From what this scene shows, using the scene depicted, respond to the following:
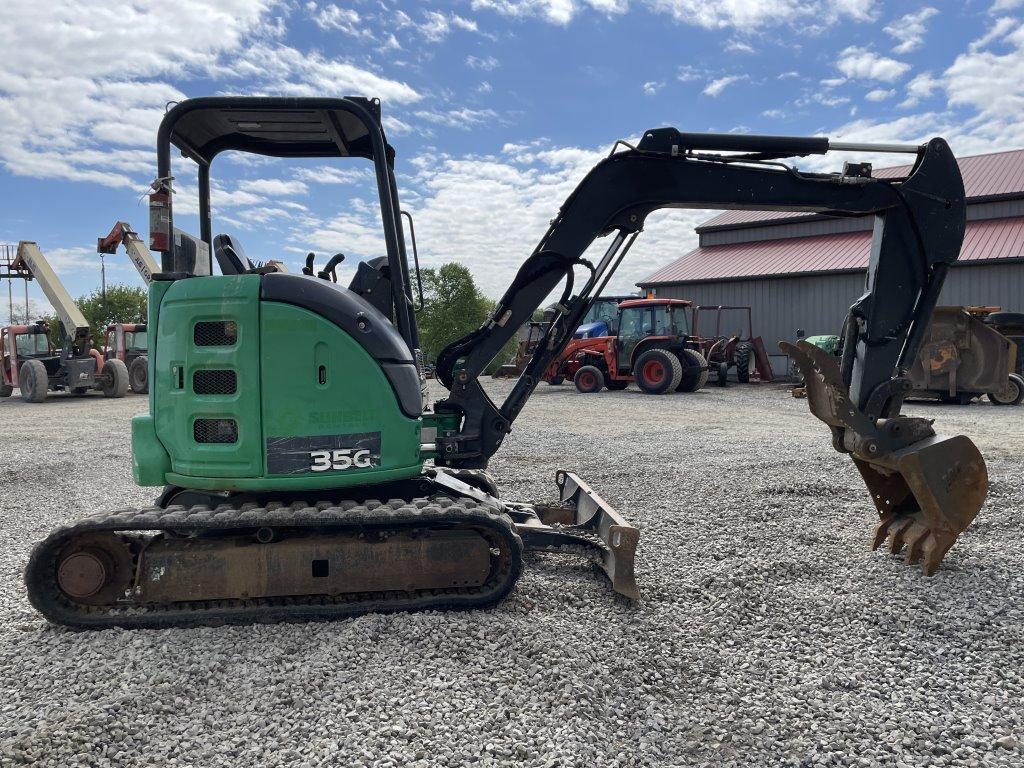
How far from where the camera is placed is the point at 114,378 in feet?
69.2

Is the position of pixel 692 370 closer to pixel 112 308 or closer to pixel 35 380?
pixel 35 380

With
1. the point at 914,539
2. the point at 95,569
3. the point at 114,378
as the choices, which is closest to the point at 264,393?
the point at 95,569

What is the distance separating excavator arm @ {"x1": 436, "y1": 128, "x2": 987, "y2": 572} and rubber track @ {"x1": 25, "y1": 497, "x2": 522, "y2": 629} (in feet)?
6.54

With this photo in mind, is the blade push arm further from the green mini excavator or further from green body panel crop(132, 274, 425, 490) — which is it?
green body panel crop(132, 274, 425, 490)

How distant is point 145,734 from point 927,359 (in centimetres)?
1624

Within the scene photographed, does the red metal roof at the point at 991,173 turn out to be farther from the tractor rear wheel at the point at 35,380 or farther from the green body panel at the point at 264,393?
the green body panel at the point at 264,393

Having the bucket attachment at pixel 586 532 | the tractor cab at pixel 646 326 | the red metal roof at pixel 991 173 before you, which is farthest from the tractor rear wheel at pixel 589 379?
the bucket attachment at pixel 586 532

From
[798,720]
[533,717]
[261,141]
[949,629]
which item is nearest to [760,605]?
[949,629]

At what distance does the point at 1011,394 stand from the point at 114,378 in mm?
22881

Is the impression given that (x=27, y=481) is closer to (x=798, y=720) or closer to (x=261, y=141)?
(x=261, y=141)

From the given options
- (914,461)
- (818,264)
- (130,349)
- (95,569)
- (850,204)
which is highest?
(818,264)

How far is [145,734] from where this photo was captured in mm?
2865

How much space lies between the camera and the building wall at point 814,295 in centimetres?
2284

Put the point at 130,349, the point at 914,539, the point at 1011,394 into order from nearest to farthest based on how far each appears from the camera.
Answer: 1. the point at 914,539
2. the point at 1011,394
3. the point at 130,349
